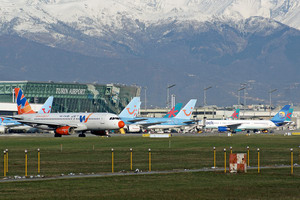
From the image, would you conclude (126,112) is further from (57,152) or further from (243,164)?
(243,164)

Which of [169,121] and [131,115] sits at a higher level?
[131,115]

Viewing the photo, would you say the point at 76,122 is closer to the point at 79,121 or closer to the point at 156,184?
the point at 79,121

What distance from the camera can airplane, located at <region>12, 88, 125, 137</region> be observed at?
417ft

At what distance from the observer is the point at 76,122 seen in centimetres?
13150

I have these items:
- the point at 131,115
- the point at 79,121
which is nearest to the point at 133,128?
the point at 131,115

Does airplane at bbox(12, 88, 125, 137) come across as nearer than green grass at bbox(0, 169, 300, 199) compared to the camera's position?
No

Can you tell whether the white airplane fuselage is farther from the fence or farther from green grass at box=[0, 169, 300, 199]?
green grass at box=[0, 169, 300, 199]

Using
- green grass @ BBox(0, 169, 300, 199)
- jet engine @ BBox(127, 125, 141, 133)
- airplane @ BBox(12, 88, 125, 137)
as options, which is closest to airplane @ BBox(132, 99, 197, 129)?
jet engine @ BBox(127, 125, 141, 133)

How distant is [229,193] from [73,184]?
9.98m

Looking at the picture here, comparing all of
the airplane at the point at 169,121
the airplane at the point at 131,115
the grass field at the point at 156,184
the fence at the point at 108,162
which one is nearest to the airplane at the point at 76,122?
the airplane at the point at 131,115

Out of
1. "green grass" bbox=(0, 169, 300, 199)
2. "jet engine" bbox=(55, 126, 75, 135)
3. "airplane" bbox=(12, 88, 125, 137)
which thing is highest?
"airplane" bbox=(12, 88, 125, 137)

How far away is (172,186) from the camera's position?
45969 mm

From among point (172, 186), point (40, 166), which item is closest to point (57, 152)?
point (40, 166)

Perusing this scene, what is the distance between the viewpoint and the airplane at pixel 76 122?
127m
